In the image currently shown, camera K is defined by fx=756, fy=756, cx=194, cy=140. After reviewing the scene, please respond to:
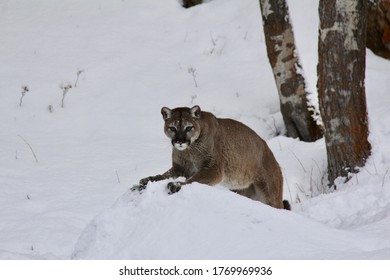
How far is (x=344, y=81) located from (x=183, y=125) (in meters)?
2.00

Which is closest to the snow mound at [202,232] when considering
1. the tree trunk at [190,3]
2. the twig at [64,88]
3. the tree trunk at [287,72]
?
the tree trunk at [287,72]

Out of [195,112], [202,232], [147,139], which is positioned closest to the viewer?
[202,232]

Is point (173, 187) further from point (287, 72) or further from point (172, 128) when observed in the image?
point (287, 72)

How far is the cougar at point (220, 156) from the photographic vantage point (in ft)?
24.1

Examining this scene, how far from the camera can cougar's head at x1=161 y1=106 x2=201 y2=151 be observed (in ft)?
23.9

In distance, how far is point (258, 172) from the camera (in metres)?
7.99

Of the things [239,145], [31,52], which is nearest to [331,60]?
[239,145]

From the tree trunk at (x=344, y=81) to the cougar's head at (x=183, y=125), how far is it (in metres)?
1.69

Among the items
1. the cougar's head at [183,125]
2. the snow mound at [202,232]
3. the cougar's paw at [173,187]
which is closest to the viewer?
the snow mound at [202,232]

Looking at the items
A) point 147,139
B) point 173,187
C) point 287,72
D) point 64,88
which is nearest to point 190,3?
point 64,88

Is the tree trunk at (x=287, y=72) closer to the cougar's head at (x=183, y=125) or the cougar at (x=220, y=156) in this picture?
the cougar at (x=220, y=156)

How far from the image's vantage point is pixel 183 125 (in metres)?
7.34

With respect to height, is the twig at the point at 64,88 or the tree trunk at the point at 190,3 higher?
the tree trunk at the point at 190,3

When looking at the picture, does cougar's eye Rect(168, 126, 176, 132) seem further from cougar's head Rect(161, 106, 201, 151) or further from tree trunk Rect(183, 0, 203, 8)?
tree trunk Rect(183, 0, 203, 8)
